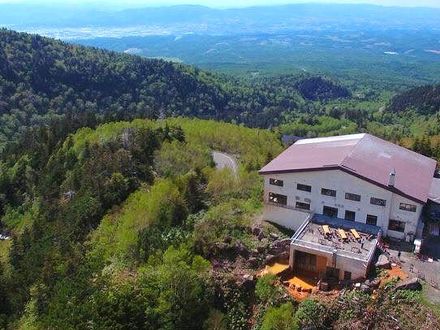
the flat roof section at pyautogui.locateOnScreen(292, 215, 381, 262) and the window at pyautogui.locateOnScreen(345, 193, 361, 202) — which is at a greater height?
the window at pyautogui.locateOnScreen(345, 193, 361, 202)

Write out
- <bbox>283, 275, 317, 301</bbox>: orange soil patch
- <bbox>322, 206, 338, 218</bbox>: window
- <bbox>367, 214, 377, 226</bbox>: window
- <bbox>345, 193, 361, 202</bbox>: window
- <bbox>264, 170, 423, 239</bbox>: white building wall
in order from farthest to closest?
<bbox>322, 206, 338, 218</bbox>: window
<bbox>345, 193, 361, 202</bbox>: window
<bbox>367, 214, 377, 226</bbox>: window
<bbox>264, 170, 423, 239</bbox>: white building wall
<bbox>283, 275, 317, 301</bbox>: orange soil patch

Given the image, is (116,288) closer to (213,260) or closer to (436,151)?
(213,260)

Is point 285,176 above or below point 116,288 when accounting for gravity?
above

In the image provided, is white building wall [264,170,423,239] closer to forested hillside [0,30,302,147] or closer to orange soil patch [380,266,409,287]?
orange soil patch [380,266,409,287]

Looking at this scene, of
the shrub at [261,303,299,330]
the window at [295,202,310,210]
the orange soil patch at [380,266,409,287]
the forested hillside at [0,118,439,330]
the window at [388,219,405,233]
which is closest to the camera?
the shrub at [261,303,299,330]

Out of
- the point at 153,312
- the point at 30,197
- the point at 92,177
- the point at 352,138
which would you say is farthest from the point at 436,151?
the point at 30,197

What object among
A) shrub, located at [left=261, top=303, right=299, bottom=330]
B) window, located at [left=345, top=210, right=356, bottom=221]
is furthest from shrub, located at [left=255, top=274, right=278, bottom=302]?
window, located at [left=345, top=210, right=356, bottom=221]

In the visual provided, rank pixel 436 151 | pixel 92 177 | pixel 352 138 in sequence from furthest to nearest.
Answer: pixel 436 151, pixel 92 177, pixel 352 138

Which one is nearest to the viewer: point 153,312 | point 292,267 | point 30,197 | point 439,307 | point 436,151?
point 439,307
